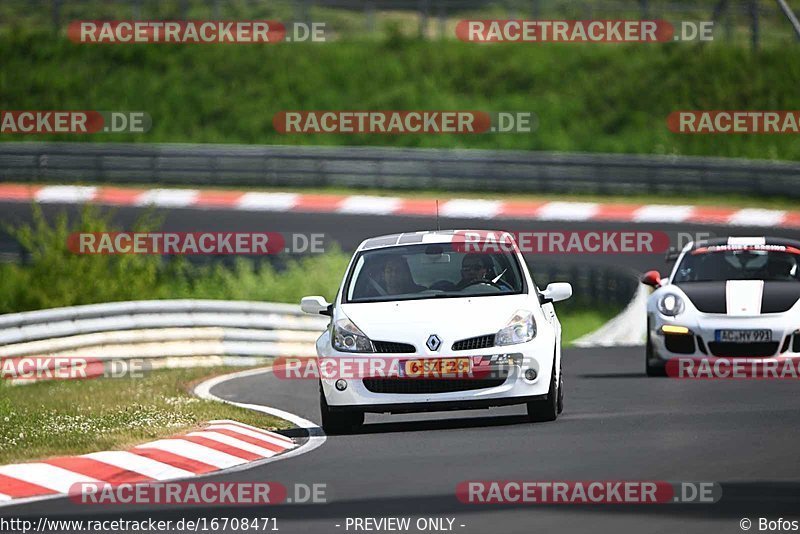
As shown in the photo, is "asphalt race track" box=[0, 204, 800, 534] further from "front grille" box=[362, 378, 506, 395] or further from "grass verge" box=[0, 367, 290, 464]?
"grass verge" box=[0, 367, 290, 464]

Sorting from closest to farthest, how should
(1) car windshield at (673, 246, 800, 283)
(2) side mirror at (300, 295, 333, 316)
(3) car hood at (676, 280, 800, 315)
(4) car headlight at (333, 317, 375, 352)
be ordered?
(4) car headlight at (333, 317, 375, 352)
(2) side mirror at (300, 295, 333, 316)
(3) car hood at (676, 280, 800, 315)
(1) car windshield at (673, 246, 800, 283)

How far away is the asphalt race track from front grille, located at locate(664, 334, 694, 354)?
0.34 meters

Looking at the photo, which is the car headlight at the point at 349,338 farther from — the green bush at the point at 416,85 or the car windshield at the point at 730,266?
the green bush at the point at 416,85

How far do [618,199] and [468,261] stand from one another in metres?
21.9

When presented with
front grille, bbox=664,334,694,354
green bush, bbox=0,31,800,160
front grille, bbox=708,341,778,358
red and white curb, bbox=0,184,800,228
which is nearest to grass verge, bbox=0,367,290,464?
front grille, bbox=664,334,694,354

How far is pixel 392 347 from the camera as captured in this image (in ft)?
39.1

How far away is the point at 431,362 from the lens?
11.8 metres

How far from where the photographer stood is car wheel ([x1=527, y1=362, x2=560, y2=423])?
39.8 feet

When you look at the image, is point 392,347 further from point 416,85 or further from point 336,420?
point 416,85

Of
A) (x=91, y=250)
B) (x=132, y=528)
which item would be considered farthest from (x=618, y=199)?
(x=132, y=528)

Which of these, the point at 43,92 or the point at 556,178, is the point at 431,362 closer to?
the point at 556,178

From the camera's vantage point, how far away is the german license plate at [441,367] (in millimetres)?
11766

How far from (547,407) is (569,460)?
A: 7.12 feet

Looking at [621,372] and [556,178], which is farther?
[556,178]
